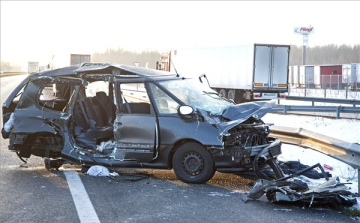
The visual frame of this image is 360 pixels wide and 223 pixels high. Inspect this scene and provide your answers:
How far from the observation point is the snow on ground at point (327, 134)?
8.69 m

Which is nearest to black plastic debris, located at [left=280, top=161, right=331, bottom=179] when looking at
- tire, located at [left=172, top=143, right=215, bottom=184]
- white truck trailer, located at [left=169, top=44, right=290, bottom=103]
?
tire, located at [left=172, top=143, right=215, bottom=184]

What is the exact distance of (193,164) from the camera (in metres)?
7.59

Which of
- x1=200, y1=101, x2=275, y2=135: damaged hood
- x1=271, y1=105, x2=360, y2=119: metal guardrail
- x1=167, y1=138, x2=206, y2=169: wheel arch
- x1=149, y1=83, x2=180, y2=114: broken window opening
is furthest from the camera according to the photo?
x1=271, y1=105, x2=360, y2=119: metal guardrail

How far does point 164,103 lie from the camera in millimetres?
7980

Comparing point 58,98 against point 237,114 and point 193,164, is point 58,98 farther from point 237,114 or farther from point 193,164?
point 237,114

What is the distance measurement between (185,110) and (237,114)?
80 cm

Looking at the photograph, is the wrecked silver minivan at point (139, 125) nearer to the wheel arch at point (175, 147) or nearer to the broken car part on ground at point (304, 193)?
the wheel arch at point (175, 147)

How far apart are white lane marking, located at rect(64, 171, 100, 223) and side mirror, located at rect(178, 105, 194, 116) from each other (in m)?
1.74

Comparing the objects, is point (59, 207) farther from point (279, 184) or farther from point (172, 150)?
point (279, 184)

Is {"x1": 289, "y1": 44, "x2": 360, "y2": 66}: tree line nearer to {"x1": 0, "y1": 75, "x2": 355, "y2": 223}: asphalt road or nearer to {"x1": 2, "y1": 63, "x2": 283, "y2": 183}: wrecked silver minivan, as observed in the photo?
{"x1": 2, "y1": 63, "x2": 283, "y2": 183}: wrecked silver minivan

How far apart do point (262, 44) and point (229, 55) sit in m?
3.32

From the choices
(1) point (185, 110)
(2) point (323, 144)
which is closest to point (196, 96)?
(1) point (185, 110)

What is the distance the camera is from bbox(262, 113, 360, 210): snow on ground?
869 centimetres

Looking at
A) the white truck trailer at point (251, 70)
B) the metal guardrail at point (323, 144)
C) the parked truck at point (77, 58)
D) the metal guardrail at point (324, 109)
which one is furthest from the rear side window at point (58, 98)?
the parked truck at point (77, 58)
